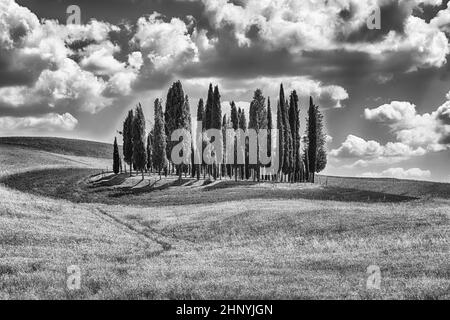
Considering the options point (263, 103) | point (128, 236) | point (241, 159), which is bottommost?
point (128, 236)

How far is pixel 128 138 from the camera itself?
347 feet

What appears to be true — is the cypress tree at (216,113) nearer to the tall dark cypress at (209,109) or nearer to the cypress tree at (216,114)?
the cypress tree at (216,114)

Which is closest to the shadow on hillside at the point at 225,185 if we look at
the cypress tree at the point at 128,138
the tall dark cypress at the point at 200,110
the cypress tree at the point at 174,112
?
the cypress tree at the point at 174,112

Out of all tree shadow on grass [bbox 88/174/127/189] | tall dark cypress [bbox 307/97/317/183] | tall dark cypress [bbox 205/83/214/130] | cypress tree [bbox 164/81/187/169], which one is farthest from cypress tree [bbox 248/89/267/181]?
tree shadow on grass [bbox 88/174/127/189]

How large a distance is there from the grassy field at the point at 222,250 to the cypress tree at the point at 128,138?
38278 mm

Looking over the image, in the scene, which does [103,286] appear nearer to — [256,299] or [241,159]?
[256,299]

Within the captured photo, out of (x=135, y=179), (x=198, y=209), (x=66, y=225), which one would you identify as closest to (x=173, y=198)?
(x=198, y=209)

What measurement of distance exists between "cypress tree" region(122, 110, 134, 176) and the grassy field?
126 ft

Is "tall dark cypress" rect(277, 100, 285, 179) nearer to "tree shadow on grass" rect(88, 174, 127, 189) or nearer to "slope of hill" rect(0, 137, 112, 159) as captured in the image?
"tree shadow on grass" rect(88, 174, 127, 189)

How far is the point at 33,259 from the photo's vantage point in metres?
24.8

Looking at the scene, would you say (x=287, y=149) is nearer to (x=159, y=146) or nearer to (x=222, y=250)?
(x=159, y=146)

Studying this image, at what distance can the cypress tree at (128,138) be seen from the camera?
10394 centimetres

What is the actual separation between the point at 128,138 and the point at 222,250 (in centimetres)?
8013
